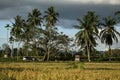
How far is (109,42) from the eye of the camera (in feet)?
267

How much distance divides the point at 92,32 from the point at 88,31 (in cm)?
106

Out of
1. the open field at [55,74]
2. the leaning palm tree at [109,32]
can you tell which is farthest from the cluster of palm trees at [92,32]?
the open field at [55,74]

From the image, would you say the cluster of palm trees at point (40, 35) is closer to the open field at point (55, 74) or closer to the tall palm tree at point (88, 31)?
the tall palm tree at point (88, 31)

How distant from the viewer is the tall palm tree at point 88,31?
3051 inches

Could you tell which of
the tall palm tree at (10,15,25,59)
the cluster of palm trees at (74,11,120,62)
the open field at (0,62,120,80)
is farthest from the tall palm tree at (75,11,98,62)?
the open field at (0,62,120,80)

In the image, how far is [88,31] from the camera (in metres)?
78.2

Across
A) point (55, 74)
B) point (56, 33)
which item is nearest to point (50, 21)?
point (56, 33)

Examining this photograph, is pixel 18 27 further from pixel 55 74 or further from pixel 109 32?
pixel 55 74

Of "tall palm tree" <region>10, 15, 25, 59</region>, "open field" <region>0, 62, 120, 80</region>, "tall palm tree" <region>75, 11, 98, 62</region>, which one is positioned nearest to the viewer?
"open field" <region>0, 62, 120, 80</region>

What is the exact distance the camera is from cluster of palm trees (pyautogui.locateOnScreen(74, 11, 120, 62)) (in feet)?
255

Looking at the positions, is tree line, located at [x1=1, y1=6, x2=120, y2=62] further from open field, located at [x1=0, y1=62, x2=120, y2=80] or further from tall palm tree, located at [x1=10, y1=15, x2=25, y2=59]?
open field, located at [x1=0, y1=62, x2=120, y2=80]

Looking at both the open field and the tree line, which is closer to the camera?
the open field

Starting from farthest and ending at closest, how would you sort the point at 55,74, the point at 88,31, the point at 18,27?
the point at 18,27 < the point at 88,31 < the point at 55,74

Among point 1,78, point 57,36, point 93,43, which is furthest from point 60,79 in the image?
point 57,36
